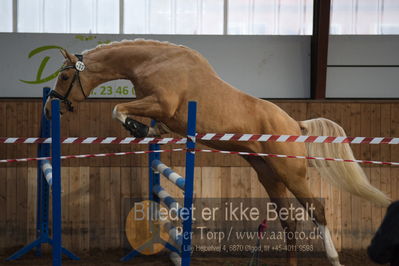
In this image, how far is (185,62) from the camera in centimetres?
416

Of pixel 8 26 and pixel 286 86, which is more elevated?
pixel 8 26

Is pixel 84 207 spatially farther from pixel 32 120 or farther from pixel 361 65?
pixel 361 65

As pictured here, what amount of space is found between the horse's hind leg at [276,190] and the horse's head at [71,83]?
146 centimetres

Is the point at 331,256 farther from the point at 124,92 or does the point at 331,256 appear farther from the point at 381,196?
the point at 124,92

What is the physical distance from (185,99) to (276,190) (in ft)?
3.91

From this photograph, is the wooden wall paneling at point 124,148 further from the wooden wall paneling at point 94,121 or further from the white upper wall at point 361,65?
the white upper wall at point 361,65

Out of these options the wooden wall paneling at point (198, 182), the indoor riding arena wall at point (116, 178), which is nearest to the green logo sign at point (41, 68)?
the indoor riding arena wall at point (116, 178)

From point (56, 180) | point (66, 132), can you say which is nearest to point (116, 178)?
point (66, 132)

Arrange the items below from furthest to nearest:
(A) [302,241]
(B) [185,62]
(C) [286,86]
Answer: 1. (C) [286,86]
2. (A) [302,241]
3. (B) [185,62]

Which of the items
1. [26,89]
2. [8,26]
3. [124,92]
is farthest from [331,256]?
[8,26]

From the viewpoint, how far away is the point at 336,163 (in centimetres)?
446

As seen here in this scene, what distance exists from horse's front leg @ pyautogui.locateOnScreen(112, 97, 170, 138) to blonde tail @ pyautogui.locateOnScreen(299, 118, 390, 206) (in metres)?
1.30

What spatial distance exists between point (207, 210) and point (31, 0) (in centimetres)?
294

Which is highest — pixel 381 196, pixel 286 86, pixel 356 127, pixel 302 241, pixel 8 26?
pixel 8 26
